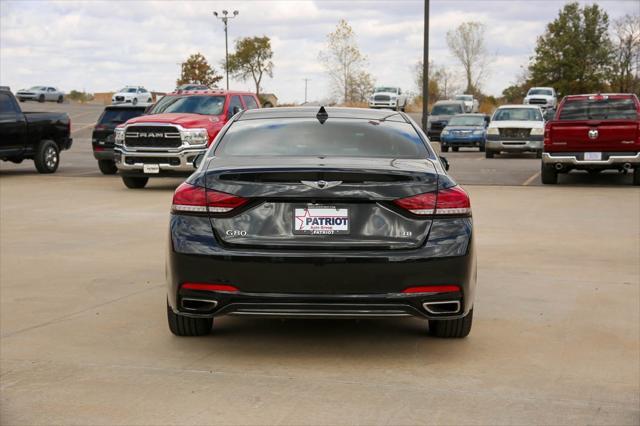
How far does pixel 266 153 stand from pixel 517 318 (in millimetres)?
2326

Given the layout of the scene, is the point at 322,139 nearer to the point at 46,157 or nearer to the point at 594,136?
the point at 594,136

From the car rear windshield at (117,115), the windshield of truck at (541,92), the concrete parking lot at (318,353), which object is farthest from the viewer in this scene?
the windshield of truck at (541,92)

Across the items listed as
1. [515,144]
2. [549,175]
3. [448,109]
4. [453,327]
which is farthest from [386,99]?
[453,327]

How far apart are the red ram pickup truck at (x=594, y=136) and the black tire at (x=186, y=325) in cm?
1491

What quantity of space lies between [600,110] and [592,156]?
3.88 ft

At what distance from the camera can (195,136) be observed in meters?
20.1

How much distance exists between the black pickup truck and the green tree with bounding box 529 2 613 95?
59226 mm

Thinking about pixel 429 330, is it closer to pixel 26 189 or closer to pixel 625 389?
pixel 625 389

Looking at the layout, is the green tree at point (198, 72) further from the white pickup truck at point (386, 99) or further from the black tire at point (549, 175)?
the black tire at point (549, 175)

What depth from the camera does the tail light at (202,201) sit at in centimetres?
620

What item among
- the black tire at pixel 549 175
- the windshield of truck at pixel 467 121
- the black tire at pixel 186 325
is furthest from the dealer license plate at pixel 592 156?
the windshield of truck at pixel 467 121

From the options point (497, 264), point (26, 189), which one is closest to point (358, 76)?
point (26, 189)

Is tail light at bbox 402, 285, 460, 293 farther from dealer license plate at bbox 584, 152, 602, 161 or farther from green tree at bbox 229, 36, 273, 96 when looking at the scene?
green tree at bbox 229, 36, 273, 96

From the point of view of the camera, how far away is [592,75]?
78.6 meters
